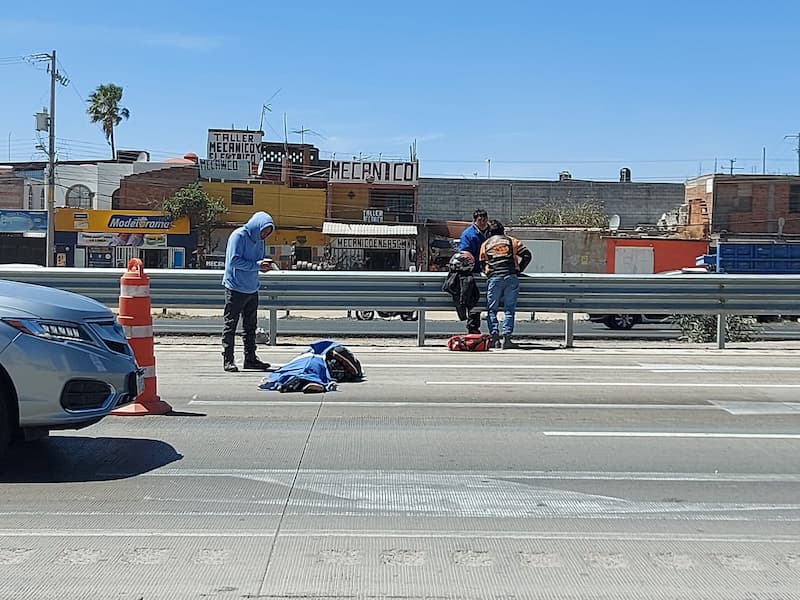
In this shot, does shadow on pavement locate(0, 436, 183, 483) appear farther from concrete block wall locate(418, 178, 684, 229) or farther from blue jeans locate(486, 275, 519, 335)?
concrete block wall locate(418, 178, 684, 229)

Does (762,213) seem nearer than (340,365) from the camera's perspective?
No

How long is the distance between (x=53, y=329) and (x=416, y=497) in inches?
103

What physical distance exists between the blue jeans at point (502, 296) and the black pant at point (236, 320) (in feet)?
12.6

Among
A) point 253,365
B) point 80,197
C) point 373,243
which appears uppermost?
point 80,197

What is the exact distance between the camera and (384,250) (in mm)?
55531

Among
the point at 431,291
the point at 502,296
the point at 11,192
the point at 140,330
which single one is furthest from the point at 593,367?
the point at 11,192

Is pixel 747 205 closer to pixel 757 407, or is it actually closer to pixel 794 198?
pixel 794 198

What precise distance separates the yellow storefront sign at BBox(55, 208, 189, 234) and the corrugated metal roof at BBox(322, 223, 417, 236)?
26.7ft

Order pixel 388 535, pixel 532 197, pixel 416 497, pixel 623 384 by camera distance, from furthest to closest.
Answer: pixel 532 197, pixel 623 384, pixel 416 497, pixel 388 535

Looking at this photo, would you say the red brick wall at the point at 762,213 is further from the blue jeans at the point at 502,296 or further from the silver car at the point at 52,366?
the silver car at the point at 52,366

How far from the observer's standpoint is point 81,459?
6992 mm

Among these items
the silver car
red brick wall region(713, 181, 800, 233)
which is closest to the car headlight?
the silver car

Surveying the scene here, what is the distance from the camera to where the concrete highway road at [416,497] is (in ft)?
15.4

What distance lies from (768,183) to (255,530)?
194ft
